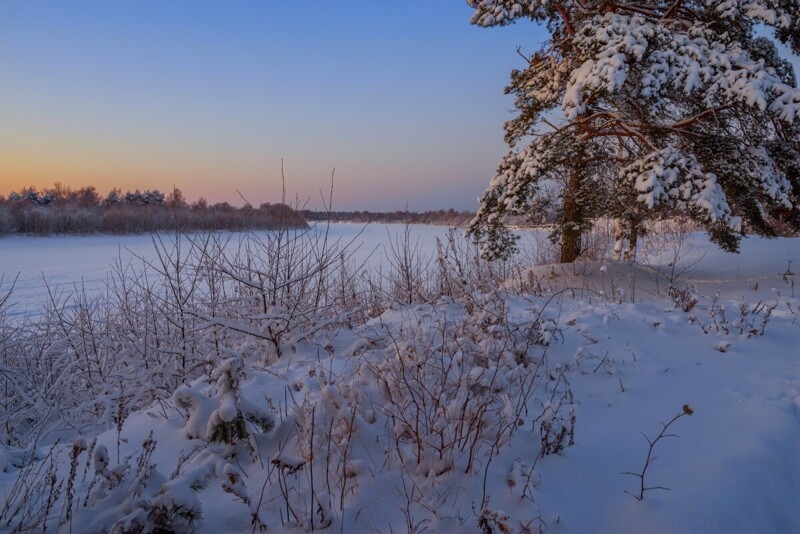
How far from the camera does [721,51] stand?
6074 millimetres

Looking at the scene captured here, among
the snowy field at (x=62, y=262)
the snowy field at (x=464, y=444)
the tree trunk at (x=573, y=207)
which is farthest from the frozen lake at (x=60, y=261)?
the snowy field at (x=464, y=444)

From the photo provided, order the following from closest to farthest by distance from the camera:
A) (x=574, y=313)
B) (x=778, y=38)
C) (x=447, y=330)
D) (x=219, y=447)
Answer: (x=219, y=447) → (x=447, y=330) → (x=574, y=313) → (x=778, y=38)

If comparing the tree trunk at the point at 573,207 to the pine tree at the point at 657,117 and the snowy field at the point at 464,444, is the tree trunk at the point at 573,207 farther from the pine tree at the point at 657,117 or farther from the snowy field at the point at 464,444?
the snowy field at the point at 464,444

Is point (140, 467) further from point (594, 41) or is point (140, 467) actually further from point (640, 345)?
point (594, 41)

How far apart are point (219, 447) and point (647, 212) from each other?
8.11 meters

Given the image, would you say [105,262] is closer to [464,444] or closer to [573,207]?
[573,207]

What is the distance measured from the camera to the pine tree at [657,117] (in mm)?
5816

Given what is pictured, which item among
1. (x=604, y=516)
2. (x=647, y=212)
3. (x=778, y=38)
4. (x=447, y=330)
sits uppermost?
(x=778, y=38)

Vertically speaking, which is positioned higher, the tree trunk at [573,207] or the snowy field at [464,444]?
the tree trunk at [573,207]

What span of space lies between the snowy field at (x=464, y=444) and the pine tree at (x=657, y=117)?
3464 mm

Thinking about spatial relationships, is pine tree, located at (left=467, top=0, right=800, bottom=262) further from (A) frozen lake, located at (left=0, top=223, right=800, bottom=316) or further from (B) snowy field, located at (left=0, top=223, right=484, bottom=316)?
(B) snowy field, located at (left=0, top=223, right=484, bottom=316)

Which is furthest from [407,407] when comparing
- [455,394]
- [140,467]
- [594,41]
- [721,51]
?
[721,51]

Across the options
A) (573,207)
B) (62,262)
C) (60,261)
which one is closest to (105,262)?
(62,262)

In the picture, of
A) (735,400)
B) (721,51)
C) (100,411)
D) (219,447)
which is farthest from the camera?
(721,51)
